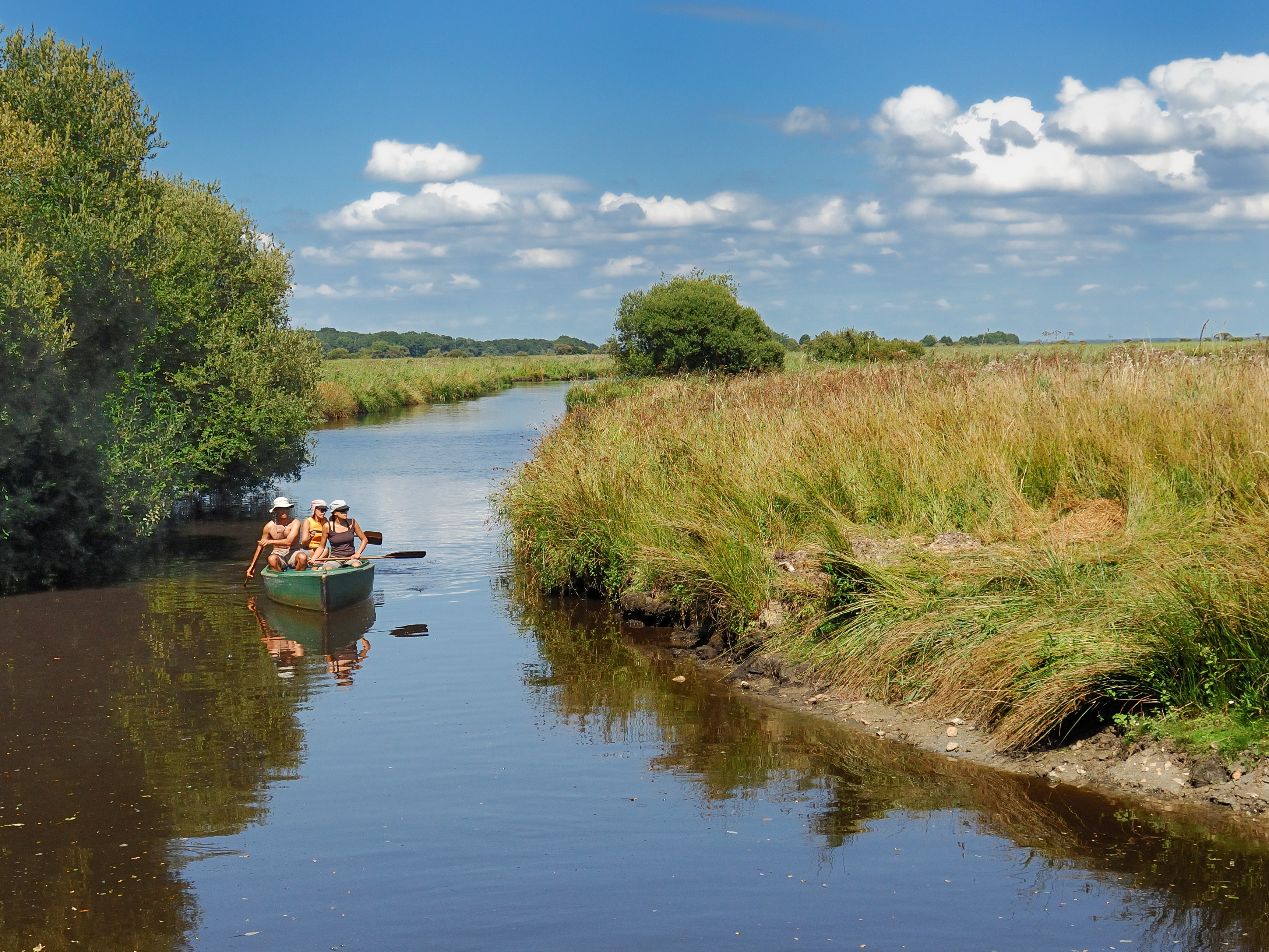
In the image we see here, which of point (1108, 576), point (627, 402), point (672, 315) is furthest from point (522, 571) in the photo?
point (672, 315)

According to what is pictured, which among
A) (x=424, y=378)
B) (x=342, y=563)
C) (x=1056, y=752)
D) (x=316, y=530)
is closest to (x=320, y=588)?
(x=342, y=563)

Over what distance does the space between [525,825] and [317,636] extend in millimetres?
8518

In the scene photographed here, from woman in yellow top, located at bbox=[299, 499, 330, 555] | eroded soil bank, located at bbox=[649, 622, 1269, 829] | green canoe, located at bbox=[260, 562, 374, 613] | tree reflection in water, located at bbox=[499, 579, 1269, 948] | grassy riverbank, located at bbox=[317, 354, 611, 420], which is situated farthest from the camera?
grassy riverbank, located at bbox=[317, 354, 611, 420]

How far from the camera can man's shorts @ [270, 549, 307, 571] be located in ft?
61.1

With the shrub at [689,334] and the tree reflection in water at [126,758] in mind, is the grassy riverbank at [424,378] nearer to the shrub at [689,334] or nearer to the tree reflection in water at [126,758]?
the shrub at [689,334]

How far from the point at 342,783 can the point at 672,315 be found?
1415 inches

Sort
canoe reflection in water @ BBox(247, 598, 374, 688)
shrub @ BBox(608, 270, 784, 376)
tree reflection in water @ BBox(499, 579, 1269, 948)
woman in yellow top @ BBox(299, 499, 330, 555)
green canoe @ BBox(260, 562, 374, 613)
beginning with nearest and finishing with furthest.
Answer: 1. tree reflection in water @ BBox(499, 579, 1269, 948)
2. canoe reflection in water @ BBox(247, 598, 374, 688)
3. green canoe @ BBox(260, 562, 374, 613)
4. woman in yellow top @ BBox(299, 499, 330, 555)
5. shrub @ BBox(608, 270, 784, 376)

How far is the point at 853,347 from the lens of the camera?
1526 inches

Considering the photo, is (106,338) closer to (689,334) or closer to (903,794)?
(903,794)

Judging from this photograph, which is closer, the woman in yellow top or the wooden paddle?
the woman in yellow top

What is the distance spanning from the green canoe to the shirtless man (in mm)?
371

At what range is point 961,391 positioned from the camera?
15.4m

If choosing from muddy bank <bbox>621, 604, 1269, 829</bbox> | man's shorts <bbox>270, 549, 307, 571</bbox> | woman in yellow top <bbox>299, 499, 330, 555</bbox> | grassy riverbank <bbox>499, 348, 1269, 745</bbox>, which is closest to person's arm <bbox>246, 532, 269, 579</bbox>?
man's shorts <bbox>270, 549, 307, 571</bbox>

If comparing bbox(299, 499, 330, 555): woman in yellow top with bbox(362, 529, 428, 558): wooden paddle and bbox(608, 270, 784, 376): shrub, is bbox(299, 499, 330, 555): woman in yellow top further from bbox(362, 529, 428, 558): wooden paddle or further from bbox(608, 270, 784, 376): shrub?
bbox(608, 270, 784, 376): shrub
